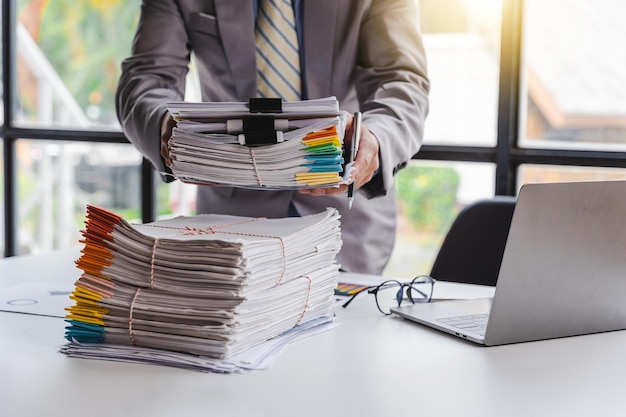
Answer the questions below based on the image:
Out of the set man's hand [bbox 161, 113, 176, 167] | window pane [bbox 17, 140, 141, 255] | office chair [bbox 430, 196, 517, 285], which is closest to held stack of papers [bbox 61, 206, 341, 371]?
man's hand [bbox 161, 113, 176, 167]

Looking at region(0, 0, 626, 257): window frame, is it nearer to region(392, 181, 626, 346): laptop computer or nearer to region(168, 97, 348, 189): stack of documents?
region(392, 181, 626, 346): laptop computer

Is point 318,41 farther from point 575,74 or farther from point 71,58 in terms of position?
point 71,58

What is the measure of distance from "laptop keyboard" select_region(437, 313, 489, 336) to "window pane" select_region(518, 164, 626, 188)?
1.64 m

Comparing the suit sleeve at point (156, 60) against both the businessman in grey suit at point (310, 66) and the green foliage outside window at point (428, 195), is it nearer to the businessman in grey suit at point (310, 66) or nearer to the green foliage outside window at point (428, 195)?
the businessman in grey suit at point (310, 66)

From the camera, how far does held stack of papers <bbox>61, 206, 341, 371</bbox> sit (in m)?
1.02

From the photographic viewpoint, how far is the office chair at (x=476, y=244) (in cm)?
188

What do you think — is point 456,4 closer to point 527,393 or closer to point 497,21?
point 497,21

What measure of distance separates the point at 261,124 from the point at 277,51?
2.44ft

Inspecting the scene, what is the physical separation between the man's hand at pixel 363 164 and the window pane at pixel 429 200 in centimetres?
160

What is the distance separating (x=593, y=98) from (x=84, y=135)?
2.18m

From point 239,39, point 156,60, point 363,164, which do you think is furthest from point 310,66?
point 363,164

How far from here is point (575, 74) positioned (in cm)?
285

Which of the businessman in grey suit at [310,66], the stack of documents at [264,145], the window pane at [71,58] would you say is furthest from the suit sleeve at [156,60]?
the window pane at [71,58]

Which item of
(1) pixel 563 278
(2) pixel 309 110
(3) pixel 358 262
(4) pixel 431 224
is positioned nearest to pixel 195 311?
(2) pixel 309 110
